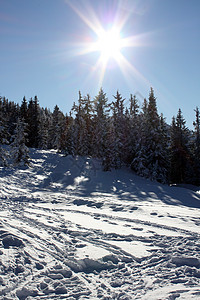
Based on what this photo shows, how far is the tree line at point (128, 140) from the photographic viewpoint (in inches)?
1051

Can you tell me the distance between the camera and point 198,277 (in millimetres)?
3963

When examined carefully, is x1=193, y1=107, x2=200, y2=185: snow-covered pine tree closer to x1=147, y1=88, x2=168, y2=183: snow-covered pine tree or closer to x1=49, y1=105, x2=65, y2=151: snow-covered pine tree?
x1=147, y1=88, x2=168, y2=183: snow-covered pine tree

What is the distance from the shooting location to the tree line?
26.7 m

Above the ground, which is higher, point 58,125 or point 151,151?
point 58,125

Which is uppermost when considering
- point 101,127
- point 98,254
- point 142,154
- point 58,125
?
point 58,125

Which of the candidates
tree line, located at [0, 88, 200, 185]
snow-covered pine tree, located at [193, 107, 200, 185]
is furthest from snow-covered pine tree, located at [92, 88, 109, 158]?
snow-covered pine tree, located at [193, 107, 200, 185]

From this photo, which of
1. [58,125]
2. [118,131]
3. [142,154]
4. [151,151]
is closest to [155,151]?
[151,151]

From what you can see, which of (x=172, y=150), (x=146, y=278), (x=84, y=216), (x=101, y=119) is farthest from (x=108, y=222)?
(x=172, y=150)

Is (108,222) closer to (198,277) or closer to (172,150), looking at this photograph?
(198,277)

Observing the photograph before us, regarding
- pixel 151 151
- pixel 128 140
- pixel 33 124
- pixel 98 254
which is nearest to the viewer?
→ pixel 98 254

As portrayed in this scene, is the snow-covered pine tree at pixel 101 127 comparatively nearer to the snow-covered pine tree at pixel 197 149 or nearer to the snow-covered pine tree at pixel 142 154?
the snow-covered pine tree at pixel 142 154

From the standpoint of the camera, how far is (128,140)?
33312 millimetres

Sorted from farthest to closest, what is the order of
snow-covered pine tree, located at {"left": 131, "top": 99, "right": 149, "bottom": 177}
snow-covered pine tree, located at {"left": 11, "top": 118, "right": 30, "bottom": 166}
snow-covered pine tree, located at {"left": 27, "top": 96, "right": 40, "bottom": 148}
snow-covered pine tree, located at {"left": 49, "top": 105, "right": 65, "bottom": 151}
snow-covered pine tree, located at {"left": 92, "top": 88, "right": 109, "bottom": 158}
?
snow-covered pine tree, located at {"left": 49, "top": 105, "right": 65, "bottom": 151} < snow-covered pine tree, located at {"left": 27, "top": 96, "right": 40, "bottom": 148} < snow-covered pine tree, located at {"left": 92, "top": 88, "right": 109, "bottom": 158} < snow-covered pine tree, located at {"left": 131, "top": 99, "right": 149, "bottom": 177} < snow-covered pine tree, located at {"left": 11, "top": 118, "right": 30, "bottom": 166}

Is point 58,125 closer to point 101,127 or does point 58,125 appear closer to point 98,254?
point 101,127
